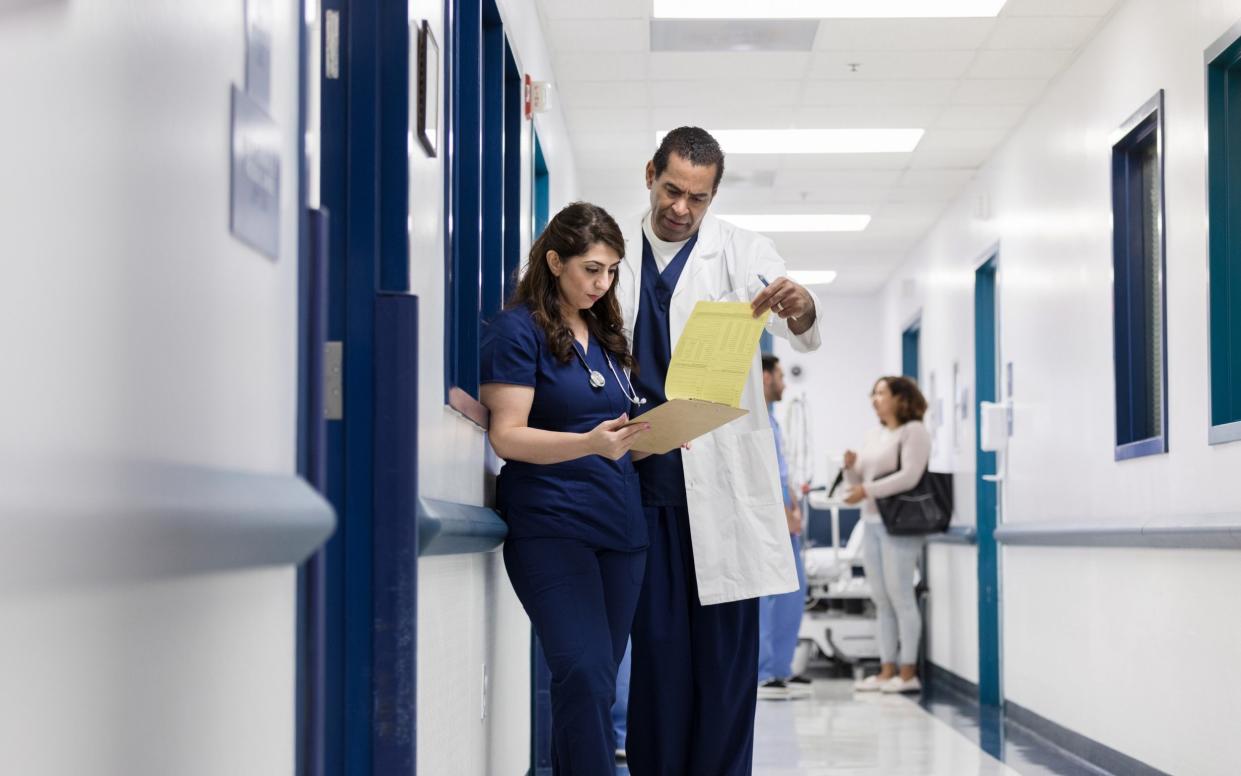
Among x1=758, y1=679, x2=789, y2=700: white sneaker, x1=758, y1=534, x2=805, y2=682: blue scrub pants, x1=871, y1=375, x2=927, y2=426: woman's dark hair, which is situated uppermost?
x1=871, y1=375, x2=927, y2=426: woman's dark hair

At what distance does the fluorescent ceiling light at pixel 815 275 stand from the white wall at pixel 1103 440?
3.49 meters

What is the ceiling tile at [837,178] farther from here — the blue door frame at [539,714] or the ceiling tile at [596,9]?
the blue door frame at [539,714]

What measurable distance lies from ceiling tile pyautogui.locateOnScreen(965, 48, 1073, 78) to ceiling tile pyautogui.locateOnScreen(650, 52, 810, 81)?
0.70m

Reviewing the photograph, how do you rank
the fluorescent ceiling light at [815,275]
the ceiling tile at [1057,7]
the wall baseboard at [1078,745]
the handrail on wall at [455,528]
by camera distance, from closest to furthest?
the handrail on wall at [455,528] < the wall baseboard at [1078,745] < the ceiling tile at [1057,7] < the fluorescent ceiling light at [815,275]

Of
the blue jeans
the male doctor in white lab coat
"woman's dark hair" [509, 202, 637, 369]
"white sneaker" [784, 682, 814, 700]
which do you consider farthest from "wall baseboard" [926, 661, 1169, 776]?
"woman's dark hair" [509, 202, 637, 369]

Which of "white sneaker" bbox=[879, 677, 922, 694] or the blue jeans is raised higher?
the blue jeans

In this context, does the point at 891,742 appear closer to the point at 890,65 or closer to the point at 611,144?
the point at 890,65

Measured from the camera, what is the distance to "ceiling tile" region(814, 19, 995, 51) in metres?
5.47

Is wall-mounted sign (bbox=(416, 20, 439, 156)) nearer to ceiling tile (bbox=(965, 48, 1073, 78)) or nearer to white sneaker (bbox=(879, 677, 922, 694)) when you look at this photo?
ceiling tile (bbox=(965, 48, 1073, 78))

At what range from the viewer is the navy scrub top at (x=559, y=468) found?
2.80 meters

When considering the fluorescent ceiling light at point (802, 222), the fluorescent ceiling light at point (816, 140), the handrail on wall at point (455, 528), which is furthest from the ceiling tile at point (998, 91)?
the handrail on wall at point (455, 528)

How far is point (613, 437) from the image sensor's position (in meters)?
2.62

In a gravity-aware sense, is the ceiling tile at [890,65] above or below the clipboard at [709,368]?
above

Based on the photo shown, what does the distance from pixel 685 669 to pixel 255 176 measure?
73.1 inches
